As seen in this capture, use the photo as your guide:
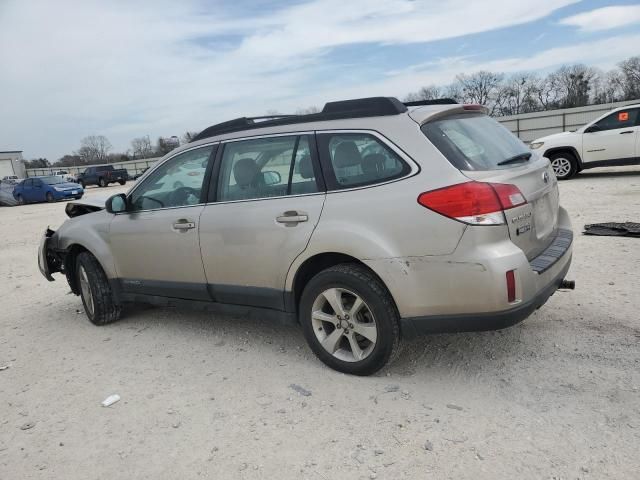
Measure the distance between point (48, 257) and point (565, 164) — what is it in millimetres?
11802

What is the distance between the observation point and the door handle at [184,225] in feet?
13.7

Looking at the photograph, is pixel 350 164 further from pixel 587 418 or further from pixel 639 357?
pixel 639 357

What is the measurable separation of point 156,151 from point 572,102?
171 feet

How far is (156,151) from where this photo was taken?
236ft

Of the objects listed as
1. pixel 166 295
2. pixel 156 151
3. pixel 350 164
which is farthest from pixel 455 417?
pixel 156 151

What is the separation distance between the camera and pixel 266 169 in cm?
387

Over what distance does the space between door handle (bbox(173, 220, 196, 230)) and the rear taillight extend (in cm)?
200

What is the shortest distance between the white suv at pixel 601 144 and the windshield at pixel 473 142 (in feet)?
32.5

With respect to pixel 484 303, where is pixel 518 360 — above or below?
below

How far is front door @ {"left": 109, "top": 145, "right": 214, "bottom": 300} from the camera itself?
13.9 ft

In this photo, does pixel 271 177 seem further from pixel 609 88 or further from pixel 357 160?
pixel 609 88

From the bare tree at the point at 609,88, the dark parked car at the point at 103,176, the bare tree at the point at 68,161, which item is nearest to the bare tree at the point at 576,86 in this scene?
the bare tree at the point at 609,88

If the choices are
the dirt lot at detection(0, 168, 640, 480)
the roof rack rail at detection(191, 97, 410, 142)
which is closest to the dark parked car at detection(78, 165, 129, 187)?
the dirt lot at detection(0, 168, 640, 480)

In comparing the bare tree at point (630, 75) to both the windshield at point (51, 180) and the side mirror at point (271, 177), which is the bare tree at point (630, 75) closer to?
the windshield at point (51, 180)
